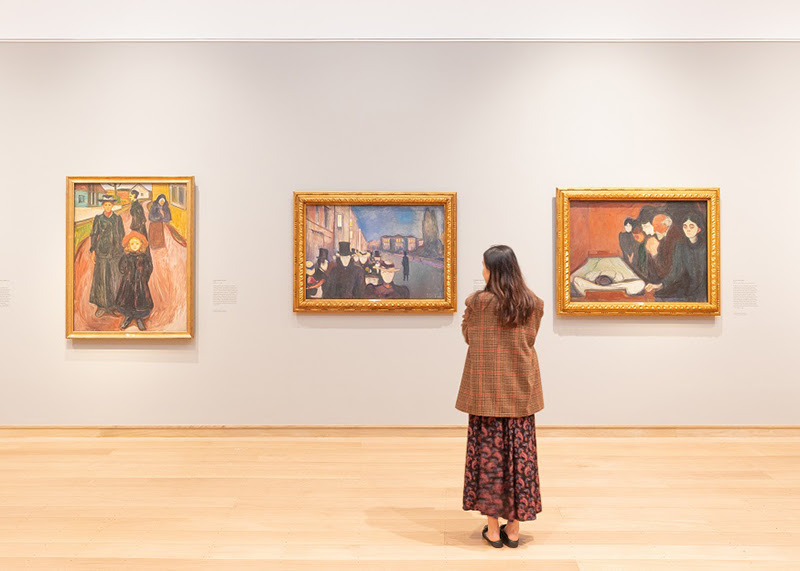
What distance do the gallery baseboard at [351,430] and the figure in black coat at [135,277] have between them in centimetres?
175

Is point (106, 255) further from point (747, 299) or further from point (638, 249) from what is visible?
point (747, 299)

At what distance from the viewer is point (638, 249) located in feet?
30.2

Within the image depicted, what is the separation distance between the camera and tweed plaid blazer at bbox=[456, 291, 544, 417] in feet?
17.6

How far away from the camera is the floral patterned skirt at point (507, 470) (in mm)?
5414

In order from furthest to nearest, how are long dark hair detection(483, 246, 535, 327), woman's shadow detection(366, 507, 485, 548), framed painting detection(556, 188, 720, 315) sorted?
framed painting detection(556, 188, 720, 315)
woman's shadow detection(366, 507, 485, 548)
long dark hair detection(483, 246, 535, 327)

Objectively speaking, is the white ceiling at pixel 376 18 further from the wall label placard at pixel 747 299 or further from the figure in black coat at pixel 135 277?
the wall label placard at pixel 747 299

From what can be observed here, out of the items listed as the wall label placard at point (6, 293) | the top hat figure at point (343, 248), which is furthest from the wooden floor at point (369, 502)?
the top hat figure at point (343, 248)

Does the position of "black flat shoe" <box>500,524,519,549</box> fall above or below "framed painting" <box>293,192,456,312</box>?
below

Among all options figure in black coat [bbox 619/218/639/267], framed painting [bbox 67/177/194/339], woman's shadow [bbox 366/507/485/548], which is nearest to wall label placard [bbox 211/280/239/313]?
framed painting [bbox 67/177/194/339]

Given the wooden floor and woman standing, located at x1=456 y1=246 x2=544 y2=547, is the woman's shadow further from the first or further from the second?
woman standing, located at x1=456 y1=246 x2=544 y2=547

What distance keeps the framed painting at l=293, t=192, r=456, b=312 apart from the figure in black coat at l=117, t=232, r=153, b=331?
214 centimetres

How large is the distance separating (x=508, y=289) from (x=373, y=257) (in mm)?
4157


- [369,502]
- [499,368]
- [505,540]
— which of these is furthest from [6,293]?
[505,540]

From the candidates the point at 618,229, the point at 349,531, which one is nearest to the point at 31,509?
the point at 349,531
